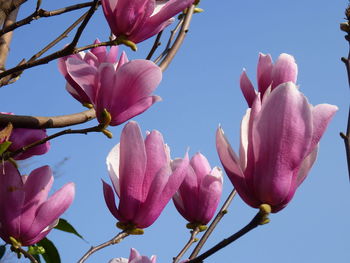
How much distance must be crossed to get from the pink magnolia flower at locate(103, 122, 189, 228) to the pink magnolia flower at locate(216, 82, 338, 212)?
0.10 meters

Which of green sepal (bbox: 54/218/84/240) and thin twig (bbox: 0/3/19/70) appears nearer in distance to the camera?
thin twig (bbox: 0/3/19/70)

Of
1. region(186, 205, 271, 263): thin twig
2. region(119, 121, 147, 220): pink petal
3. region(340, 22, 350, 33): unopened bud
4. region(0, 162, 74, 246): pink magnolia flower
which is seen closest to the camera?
region(186, 205, 271, 263): thin twig

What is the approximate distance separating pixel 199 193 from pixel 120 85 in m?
0.23

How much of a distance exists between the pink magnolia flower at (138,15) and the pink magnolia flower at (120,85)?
8 cm

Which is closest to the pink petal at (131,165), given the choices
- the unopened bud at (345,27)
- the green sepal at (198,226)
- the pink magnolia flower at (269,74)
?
the green sepal at (198,226)

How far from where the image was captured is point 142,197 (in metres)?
0.79

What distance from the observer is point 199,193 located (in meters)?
0.93

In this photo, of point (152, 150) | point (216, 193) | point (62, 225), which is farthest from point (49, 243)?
point (152, 150)

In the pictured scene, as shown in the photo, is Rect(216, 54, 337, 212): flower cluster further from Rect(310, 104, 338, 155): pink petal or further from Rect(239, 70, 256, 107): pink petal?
Rect(239, 70, 256, 107): pink petal

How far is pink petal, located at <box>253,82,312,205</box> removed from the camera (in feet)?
2.19

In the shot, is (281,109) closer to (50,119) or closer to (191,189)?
(191,189)

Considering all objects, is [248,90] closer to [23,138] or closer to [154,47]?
[154,47]

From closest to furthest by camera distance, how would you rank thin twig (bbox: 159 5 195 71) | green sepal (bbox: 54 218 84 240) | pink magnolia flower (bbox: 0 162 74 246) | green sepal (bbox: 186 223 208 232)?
pink magnolia flower (bbox: 0 162 74 246)
green sepal (bbox: 186 223 208 232)
thin twig (bbox: 159 5 195 71)
green sepal (bbox: 54 218 84 240)

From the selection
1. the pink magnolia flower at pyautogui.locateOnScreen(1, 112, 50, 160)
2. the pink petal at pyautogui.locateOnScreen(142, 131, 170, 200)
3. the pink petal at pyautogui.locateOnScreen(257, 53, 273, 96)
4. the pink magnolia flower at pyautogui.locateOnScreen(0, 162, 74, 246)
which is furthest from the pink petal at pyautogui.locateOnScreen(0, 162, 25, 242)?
the pink petal at pyautogui.locateOnScreen(257, 53, 273, 96)
